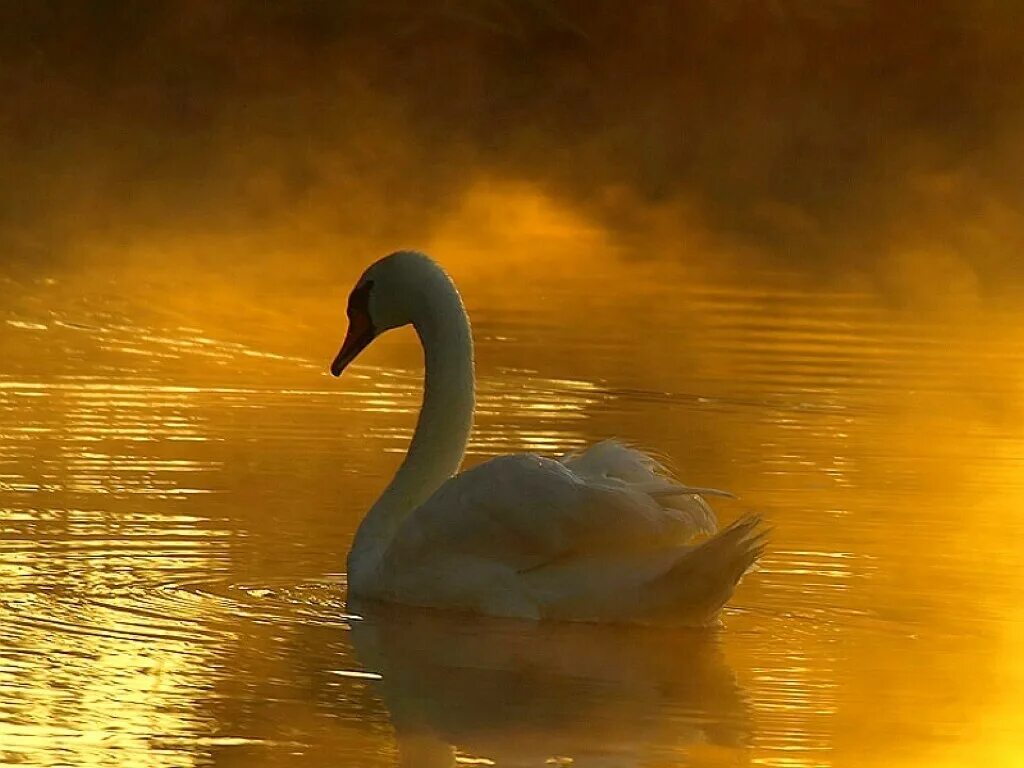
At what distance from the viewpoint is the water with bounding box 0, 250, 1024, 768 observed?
6543 mm

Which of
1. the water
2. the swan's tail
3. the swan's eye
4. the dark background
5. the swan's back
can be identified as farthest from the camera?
the dark background

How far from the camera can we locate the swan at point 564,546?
7.43 metres

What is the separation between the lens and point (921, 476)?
32.1ft

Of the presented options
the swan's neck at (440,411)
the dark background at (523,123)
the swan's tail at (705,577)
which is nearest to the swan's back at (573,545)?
the swan's tail at (705,577)

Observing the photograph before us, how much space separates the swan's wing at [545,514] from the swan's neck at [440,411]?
0.45m

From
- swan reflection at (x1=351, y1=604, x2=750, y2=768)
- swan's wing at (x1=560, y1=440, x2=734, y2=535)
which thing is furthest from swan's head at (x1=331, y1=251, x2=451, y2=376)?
swan reflection at (x1=351, y1=604, x2=750, y2=768)

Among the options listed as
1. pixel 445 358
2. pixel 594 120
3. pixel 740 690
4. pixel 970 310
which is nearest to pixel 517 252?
pixel 970 310

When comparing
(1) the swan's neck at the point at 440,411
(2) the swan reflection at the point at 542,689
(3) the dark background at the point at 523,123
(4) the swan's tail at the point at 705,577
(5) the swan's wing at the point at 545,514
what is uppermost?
(3) the dark background at the point at 523,123

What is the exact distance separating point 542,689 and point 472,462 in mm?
2663

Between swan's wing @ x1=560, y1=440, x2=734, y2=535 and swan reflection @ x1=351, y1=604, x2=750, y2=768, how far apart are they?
0.31 m

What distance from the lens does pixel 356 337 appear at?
8.70 metres

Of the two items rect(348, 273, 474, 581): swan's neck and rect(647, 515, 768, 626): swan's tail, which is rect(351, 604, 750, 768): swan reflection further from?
rect(348, 273, 474, 581): swan's neck

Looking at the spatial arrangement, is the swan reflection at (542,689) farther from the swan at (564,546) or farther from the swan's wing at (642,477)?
the swan's wing at (642,477)

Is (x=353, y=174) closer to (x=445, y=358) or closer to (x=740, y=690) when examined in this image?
(x=445, y=358)
